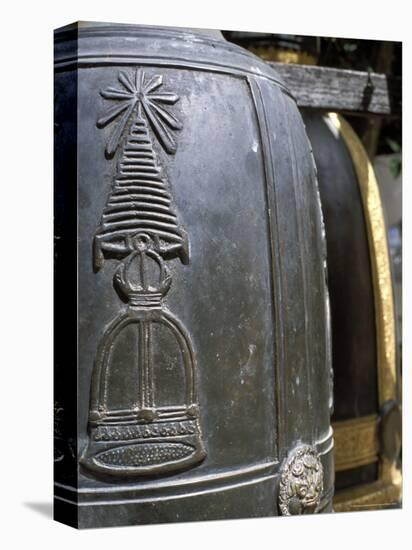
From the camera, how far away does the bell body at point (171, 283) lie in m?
3.08

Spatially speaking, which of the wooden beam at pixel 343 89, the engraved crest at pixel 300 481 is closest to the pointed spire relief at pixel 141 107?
the engraved crest at pixel 300 481

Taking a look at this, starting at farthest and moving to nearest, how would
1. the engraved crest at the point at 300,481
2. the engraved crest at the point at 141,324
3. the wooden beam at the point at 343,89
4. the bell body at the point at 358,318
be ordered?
the bell body at the point at 358,318 < the wooden beam at the point at 343,89 < the engraved crest at the point at 300,481 < the engraved crest at the point at 141,324

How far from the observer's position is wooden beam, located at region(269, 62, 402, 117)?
411cm

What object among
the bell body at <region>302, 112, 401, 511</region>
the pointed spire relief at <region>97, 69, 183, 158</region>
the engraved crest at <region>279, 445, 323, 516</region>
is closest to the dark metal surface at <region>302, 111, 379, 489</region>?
the bell body at <region>302, 112, 401, 511</region>

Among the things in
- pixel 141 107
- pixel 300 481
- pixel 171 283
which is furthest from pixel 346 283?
pixel 141 107

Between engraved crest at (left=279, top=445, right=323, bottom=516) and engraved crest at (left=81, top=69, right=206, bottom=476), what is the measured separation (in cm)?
27

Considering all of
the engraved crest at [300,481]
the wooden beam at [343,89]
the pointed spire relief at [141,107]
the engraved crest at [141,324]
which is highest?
the wooden beam at [343,89]

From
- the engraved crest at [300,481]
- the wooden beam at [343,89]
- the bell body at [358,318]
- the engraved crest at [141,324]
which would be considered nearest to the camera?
the engraved crest at [141,324]

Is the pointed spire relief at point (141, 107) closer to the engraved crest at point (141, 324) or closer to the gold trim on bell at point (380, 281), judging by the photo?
the engraved crest at point (141, 324)

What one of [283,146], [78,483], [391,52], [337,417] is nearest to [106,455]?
[78,483]

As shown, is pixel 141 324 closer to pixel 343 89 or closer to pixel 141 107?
pixel 141 107

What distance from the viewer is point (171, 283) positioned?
3129 millimetres

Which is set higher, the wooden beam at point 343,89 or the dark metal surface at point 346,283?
the wooden beam at point 343,89

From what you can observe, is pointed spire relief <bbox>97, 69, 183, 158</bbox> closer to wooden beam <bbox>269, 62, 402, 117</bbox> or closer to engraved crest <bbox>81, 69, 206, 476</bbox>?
engraved crest <bbox>81, 69, 206, 476</bbox>
